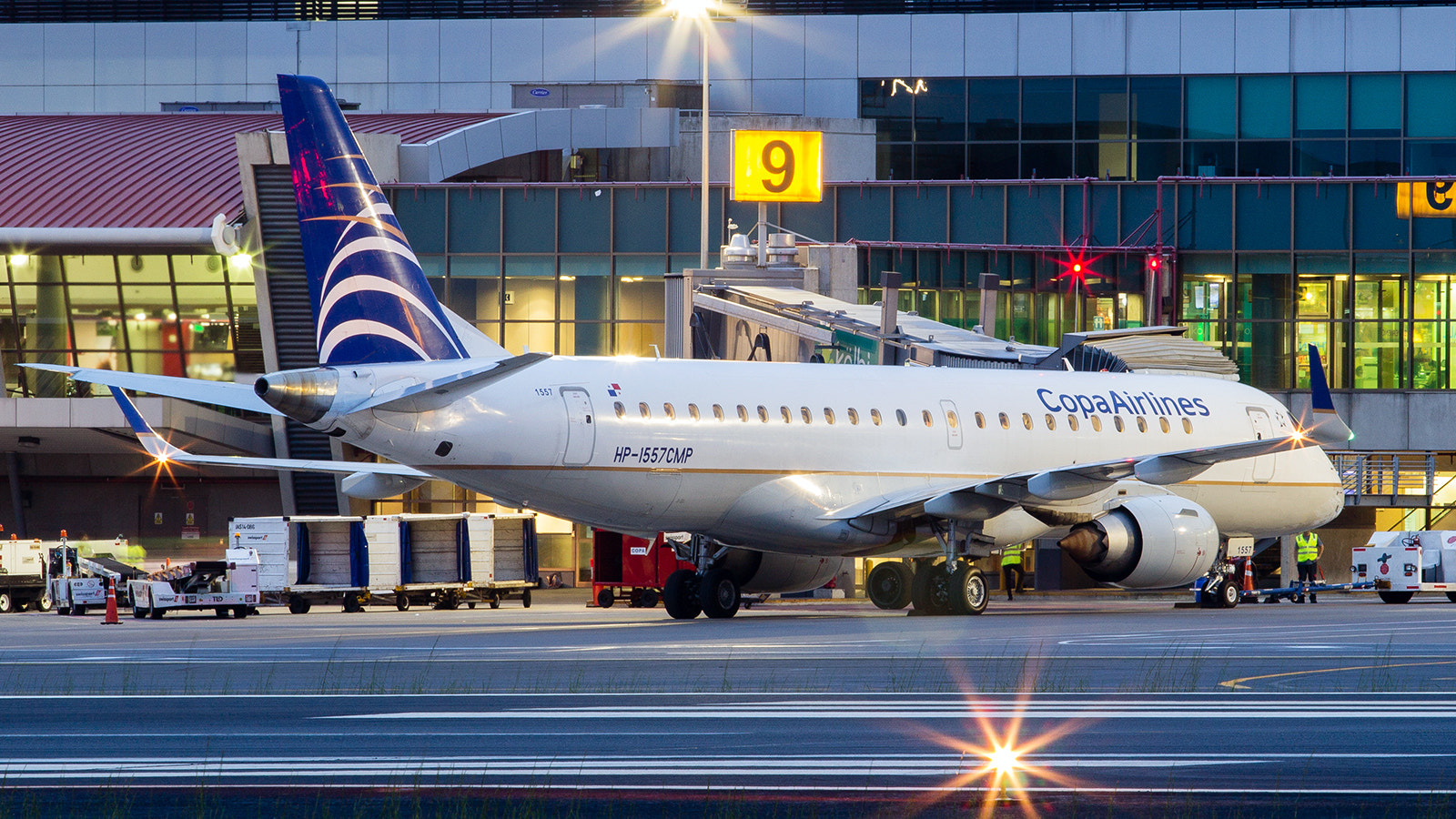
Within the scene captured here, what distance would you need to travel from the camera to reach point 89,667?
18109 mm

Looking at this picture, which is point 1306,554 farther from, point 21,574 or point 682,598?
point 21,574

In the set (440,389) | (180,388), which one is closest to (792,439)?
(440,389)

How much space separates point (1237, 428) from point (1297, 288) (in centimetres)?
2289

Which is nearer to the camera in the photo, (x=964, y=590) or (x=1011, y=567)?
(x=964, y=590)

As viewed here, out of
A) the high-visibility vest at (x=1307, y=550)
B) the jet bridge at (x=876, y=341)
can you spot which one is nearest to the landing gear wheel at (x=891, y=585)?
the jet bridge at (x=876, y=341)

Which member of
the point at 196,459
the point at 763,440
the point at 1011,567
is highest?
the point at 763,440

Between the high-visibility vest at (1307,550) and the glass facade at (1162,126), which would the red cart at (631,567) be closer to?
the high-visibility vest at (1307,550)

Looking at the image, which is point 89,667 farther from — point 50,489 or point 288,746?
point 50,489

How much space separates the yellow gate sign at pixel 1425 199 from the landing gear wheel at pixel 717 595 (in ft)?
104

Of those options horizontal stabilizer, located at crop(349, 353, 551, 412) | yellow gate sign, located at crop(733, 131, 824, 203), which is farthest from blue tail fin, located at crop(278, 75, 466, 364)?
yellow gate sign, located at crop(733, 131, 824, 203)

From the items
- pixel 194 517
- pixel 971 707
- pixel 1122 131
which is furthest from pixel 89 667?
pixel 1122 131

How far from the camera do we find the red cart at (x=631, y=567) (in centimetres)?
3650

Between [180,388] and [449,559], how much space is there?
1740 cm

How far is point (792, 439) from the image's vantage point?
26812 millimetres
